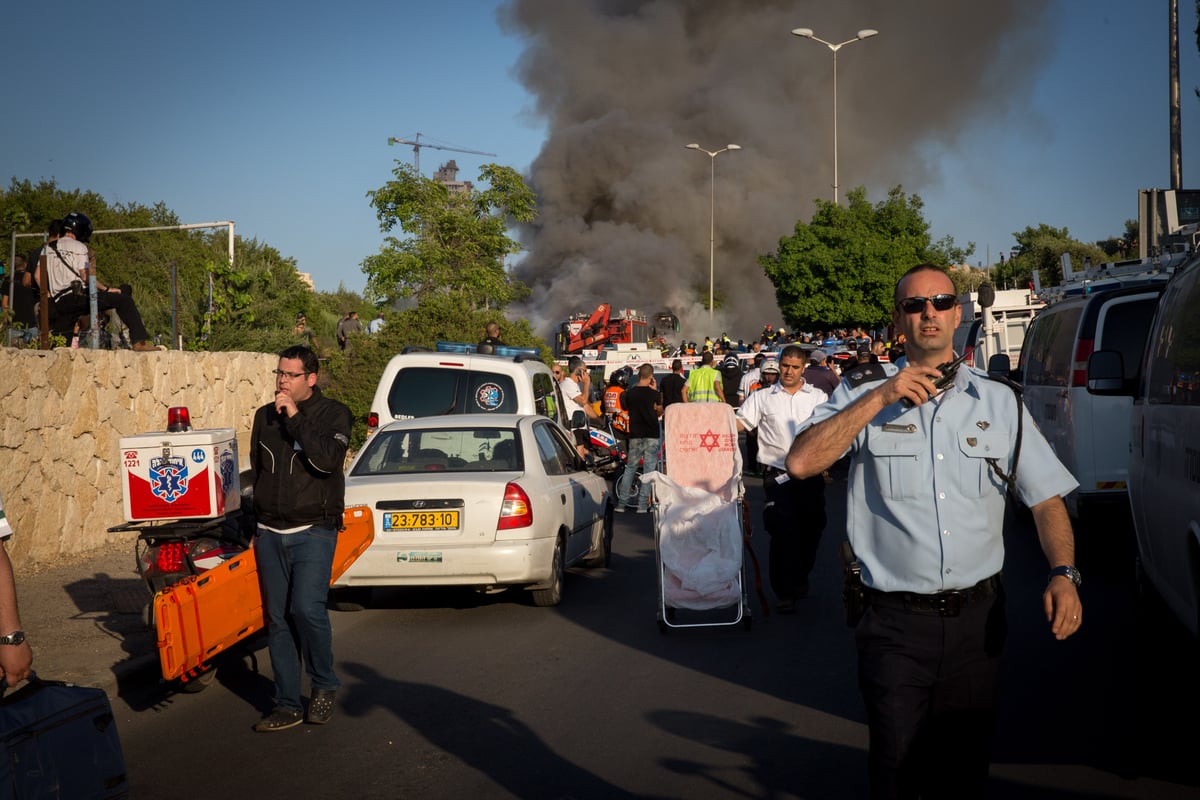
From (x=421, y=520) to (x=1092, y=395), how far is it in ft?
16.6

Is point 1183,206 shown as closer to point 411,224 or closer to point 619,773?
point 619,773

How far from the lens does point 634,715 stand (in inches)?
250

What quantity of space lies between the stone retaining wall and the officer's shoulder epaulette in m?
8.17

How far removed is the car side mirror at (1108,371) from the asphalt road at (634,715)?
1.36 metres

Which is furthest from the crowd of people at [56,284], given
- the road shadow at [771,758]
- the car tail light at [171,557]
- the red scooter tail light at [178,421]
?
the road shadow at [771,758]

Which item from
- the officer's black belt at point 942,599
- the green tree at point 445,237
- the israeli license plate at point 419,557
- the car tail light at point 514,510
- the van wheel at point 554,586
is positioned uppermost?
the green tree at point 445,237

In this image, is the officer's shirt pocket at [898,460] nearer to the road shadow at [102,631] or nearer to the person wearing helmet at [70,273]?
the road shadow at [102,631]

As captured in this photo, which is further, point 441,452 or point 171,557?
point 441,452

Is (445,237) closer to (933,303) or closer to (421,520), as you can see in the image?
(421,520)

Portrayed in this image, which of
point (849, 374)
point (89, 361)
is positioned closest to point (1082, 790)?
point (849, 374)

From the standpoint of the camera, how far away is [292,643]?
642 cm

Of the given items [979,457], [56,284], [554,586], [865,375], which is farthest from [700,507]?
[56,284]

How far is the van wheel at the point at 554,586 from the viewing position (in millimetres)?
9320

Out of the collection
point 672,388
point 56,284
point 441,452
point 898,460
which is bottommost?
point 441,452
